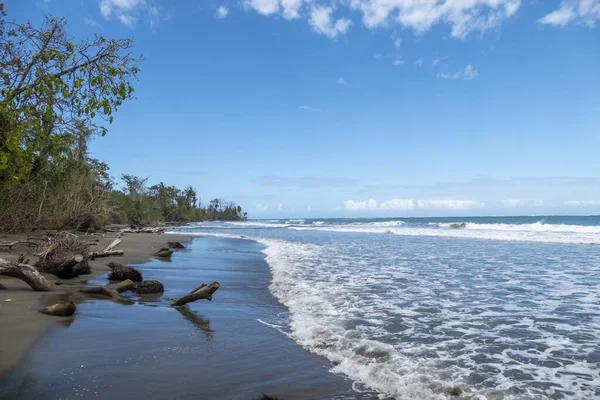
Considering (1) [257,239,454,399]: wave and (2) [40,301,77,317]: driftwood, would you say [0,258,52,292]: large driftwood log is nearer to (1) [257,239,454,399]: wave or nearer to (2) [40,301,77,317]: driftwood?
(2) [40,301,77,317]: driftwood

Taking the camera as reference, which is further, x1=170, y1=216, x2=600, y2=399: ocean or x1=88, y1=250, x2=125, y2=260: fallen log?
x1=88, y1=250, x2=125, y2=260: fallen log

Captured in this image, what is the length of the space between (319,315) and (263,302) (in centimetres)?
188

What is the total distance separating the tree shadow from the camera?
6.59 metres

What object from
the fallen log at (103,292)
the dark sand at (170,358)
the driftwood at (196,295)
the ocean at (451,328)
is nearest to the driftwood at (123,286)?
the fallen log at (103,292)

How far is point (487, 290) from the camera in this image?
411 inches

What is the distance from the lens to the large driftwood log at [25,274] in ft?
27.0

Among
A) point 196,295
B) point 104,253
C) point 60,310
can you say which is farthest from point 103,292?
point 104,253

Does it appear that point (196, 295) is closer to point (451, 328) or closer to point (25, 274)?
point (25, 274)

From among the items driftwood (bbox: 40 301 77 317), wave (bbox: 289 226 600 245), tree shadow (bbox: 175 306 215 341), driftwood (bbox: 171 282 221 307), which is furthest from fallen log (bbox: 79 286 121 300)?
wave (bbox: 289 226 600 245)

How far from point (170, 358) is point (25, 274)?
5231mm

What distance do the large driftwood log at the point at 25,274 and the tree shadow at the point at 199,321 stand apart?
317 centimetres

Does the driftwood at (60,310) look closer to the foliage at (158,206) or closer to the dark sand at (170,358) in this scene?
the dark sand at (170,358)

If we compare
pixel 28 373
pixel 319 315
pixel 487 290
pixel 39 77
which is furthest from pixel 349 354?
pixel 487 290

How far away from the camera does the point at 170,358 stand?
531cm
